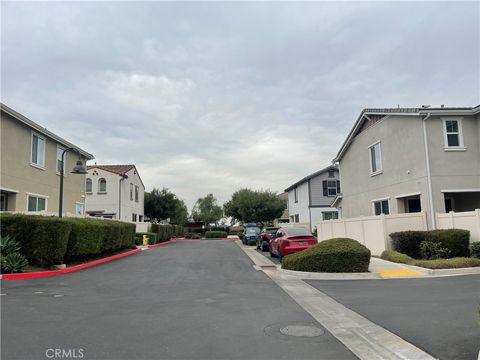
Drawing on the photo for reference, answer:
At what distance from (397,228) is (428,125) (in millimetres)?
4894

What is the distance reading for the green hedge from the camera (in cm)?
1614

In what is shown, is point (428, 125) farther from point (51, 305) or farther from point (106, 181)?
point (106, 181)

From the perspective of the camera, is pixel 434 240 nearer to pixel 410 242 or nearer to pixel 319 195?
pixel 410 242

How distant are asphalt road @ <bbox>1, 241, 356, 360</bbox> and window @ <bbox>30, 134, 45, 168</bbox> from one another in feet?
31.9

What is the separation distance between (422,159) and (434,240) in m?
3.98

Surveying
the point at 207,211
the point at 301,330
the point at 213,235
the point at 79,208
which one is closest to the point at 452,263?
the point at 301,330

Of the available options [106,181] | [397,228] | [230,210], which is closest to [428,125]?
[397,228]

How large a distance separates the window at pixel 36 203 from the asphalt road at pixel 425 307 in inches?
586

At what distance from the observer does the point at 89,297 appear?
32.8 feet

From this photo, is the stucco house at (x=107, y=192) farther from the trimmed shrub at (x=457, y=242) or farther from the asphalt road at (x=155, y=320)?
the trimmed shrub at (x=457, y=242)

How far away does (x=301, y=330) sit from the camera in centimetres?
688

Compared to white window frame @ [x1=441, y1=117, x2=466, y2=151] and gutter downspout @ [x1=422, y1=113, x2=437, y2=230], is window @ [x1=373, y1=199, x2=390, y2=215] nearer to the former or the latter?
gutter downspout @ [x1=422, y1=113, x2=437, y2=230]

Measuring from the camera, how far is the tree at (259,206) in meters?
57.1

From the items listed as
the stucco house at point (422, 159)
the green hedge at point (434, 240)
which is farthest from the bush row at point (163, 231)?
the green hedge at point (434, 240)
